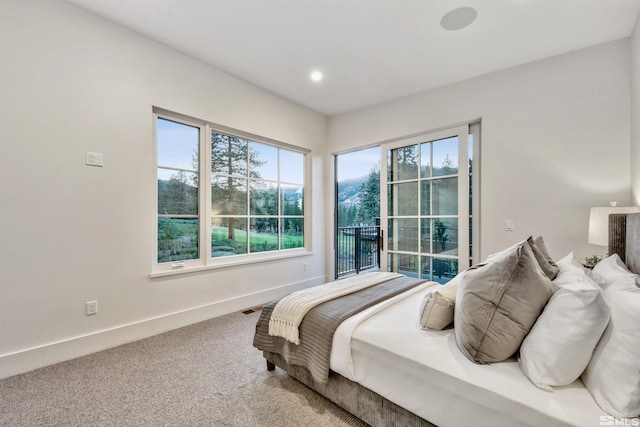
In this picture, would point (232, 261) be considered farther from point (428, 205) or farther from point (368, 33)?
point (368, 33)

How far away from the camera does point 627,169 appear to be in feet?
7.66

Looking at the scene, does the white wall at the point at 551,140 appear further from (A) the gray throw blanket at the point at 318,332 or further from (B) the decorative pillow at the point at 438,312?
(B) the decorative pillow at the point at 438,312

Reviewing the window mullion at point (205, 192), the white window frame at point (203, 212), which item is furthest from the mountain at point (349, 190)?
the window mullion at point (205, 192)

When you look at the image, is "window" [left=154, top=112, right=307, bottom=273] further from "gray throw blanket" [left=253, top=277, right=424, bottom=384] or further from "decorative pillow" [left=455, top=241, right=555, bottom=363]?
"decorative pillow" [left=455, top=241, right=555, bottom=363]

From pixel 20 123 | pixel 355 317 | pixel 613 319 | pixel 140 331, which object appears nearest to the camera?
pixel 613 319

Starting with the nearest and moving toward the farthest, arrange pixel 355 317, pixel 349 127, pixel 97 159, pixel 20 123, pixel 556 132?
1. pixel 355 317
2. pixel 20 123
3. pixel 97 159
4. pixel 556 132
5. pixel 349 127

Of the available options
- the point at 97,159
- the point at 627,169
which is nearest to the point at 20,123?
the point at 97,159

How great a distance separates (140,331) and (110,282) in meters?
0.53

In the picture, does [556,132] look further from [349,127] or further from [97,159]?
[97,159]

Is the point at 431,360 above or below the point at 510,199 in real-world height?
below

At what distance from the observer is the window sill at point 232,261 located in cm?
267

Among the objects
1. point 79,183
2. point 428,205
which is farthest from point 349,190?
point 79,183

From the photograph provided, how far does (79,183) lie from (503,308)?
9.79 feet

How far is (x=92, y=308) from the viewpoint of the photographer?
221 cm
